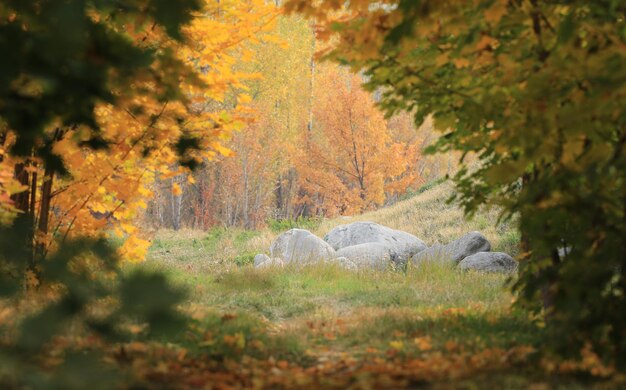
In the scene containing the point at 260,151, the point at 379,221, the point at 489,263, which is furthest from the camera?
the point at 260,151

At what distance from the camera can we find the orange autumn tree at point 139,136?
488 centimetres

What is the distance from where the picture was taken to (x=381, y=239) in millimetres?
13250

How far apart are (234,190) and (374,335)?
75.2ft

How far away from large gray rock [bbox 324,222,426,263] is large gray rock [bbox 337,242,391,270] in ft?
0.85

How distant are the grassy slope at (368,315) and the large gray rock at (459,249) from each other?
2.98ft

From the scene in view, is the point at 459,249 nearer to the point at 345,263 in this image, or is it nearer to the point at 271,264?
the point at 345,263

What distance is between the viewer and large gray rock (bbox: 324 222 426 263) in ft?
41.3

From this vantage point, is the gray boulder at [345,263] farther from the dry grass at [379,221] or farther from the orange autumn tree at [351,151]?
the orange autumn tree at [351,151]

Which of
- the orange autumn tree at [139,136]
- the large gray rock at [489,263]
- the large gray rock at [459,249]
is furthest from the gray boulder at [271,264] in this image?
the orange autumn tree at [139,136]

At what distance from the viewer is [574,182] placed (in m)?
3.58

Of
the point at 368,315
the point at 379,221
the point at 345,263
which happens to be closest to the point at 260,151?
the point at 379,221

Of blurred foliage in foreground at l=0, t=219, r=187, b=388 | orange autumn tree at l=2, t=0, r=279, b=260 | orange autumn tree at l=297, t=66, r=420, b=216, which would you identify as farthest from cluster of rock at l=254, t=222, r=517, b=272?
orange autumn tree at l=297, t=66, r=420, b=216

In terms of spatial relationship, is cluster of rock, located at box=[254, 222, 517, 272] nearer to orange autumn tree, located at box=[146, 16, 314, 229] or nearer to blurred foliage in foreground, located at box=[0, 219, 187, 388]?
blurred foliage in foreground, located at box=[0, 219, 187, 388]

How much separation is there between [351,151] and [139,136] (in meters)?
20.4
